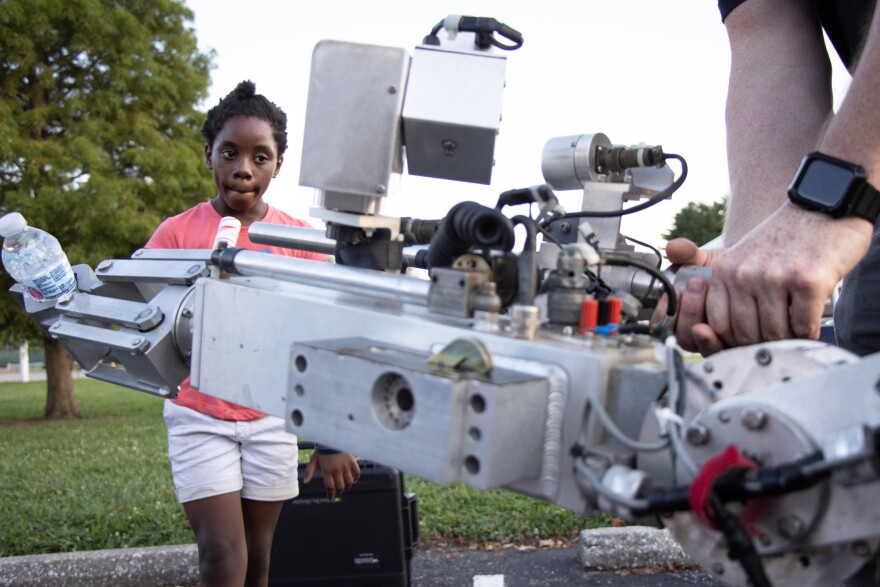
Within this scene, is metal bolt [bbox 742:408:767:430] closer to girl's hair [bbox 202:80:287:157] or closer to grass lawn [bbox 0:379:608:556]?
girl's hair [bbox 202:80:287:157]

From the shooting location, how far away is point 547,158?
6.48ft

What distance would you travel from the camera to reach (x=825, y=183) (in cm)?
150

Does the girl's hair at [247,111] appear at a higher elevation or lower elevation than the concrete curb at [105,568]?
higher

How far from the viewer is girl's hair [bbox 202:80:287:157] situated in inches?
154

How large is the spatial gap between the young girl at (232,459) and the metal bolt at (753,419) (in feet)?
7.74

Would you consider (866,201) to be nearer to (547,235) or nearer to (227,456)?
(547,235)

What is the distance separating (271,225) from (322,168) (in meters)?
0.51

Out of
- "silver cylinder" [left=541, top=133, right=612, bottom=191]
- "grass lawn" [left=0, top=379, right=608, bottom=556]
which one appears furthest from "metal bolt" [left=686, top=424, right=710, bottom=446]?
"grass lawn" [left=0, top=379, right=608, bottom=556]

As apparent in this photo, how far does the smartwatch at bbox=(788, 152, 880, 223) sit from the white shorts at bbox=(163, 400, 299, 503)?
2.18 m

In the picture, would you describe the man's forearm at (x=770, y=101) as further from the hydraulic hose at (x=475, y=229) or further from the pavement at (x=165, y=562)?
the pavement at (x=165, y=562)

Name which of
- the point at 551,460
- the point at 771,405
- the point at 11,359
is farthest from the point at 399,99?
the point at 11,359

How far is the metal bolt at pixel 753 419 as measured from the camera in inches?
40.0

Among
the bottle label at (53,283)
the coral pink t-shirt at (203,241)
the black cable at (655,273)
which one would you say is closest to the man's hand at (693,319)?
the black cable at (655,273)

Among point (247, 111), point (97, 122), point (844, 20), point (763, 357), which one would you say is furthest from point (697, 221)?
point (763, 357)
